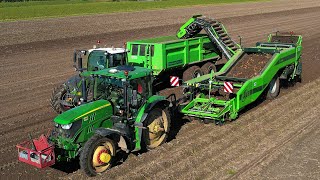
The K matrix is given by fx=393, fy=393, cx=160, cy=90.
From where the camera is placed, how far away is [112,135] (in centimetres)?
821

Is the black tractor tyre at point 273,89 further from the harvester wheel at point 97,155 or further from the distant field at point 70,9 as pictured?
the distant field at point 70,9

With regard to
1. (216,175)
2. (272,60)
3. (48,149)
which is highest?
(272,60)

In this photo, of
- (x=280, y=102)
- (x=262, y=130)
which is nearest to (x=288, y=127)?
(x=262, y=130)

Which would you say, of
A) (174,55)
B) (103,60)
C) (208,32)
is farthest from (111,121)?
(208,32)

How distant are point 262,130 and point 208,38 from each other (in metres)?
6.76

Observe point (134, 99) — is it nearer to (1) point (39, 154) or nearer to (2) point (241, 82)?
(1) point (39, 154)

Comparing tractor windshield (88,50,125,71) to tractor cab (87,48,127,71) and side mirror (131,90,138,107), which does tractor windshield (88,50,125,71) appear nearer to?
tractor cab (87,48,127,71)

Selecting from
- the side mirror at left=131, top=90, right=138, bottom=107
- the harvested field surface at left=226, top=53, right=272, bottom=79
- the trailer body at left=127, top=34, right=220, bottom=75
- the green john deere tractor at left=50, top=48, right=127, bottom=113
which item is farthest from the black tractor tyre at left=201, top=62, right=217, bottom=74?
the side mirror at left=131, top=90, right=138, bottom=107

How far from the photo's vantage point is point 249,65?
1361cm

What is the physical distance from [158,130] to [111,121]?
123 centimetres

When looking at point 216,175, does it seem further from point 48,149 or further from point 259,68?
point 259,68

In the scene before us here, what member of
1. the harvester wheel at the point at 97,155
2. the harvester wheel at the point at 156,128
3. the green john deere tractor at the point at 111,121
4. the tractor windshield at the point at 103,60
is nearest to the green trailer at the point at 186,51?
the tractor windshield at the point at 103,60

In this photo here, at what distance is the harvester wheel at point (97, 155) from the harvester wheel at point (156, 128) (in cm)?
110

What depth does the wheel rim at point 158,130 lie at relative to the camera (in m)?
9.12
